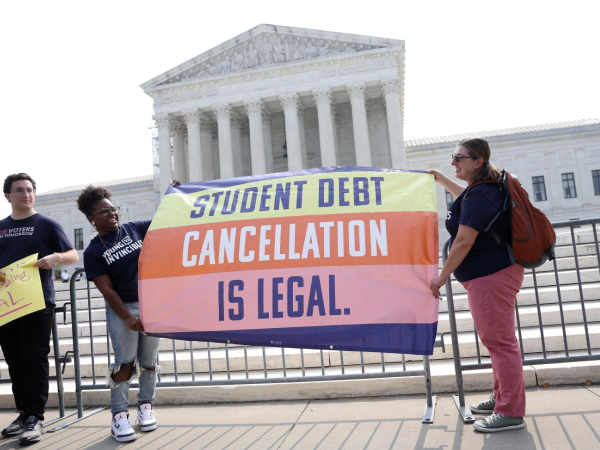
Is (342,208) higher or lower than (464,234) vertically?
higher

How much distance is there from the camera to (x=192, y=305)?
374 centimetres

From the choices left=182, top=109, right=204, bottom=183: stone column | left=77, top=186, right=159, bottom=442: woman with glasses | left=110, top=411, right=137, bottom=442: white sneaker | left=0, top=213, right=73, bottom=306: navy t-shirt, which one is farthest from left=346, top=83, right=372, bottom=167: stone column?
left=110, top=411, right=137, bottom=442: white sneaker

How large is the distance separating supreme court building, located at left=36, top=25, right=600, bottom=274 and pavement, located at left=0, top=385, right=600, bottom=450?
31.3m

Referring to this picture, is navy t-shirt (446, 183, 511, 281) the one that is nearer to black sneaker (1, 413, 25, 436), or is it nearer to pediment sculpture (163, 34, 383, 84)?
black sneaker (1, 413, 25, 436)

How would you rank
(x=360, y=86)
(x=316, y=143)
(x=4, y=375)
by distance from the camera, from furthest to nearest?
(x=316, y=143)
(x=360, y=86)
(x=4, y=375)

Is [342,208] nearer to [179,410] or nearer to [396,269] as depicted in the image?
[396,269]

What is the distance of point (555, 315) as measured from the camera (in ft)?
18.7

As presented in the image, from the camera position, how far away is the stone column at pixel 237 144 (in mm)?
40625

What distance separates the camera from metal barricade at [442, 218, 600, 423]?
4.11 meters

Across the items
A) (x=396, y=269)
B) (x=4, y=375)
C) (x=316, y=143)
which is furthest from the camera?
(x=316, y=143)

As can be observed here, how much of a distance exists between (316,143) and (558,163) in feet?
71.7

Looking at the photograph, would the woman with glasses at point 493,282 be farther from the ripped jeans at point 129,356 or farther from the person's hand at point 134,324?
the ripped jeans at point 129,356

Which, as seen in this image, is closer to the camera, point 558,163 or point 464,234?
point 464,234

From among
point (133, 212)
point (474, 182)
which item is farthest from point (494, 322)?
point (133, 212)
